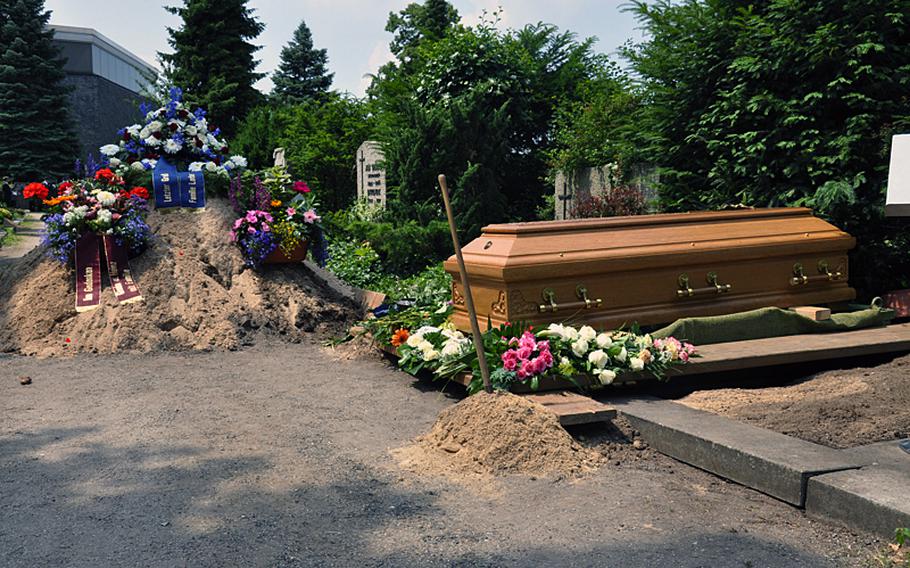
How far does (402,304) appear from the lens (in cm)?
714

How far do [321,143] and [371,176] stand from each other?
117 inches

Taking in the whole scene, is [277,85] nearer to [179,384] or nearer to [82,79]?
[82,79]

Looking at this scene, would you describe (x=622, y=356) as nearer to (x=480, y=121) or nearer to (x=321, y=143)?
(x=480, y=121)

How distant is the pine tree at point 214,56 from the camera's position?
24281 mm

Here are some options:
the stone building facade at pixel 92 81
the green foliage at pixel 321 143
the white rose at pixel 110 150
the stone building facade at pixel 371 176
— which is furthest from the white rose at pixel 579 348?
the stone building facade at pixel 92 81

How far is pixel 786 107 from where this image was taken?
6938 mm

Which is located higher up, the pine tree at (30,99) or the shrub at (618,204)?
the pine tree at (30,99)

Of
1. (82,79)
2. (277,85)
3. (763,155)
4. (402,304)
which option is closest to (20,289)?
(402,304)

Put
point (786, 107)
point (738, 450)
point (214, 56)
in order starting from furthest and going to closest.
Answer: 1. point (214, 56)
2. point (786, 107)
3. point (738, 450)

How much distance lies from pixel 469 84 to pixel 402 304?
6.66 m

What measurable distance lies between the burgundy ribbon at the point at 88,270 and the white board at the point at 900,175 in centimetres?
647

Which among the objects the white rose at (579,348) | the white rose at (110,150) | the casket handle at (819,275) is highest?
the white rose at (110,150)

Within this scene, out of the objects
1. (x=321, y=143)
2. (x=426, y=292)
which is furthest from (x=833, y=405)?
(x=321, y=143)

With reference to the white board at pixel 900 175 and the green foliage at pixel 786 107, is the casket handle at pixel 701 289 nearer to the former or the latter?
the white board at pixel 900 175
